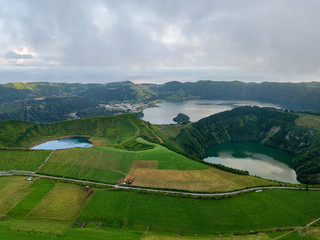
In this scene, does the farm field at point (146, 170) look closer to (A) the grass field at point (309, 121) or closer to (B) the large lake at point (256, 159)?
(B) the large lake at point (256, 159)

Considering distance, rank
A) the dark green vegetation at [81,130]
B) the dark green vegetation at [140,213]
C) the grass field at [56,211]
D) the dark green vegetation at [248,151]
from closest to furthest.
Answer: the dark green vegetation at [140,213]
the grass field at [56,211]
the dark green vegetation at [81,130]
the dark green vegetation at [248,151]

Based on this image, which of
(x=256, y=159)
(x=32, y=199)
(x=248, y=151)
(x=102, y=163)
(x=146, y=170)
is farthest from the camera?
(x=248, y=151)

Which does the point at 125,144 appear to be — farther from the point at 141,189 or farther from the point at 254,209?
the point at 254,209

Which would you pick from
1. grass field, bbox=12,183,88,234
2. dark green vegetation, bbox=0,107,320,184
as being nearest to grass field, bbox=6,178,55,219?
grass field, bbox=12,183,88,234

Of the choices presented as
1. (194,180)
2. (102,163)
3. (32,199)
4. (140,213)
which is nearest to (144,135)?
(102,163)

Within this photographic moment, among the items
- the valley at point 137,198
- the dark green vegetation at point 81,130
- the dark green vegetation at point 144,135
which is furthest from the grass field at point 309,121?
the dark green vegetation at point 81,130

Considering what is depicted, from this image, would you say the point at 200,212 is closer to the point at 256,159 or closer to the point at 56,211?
the point at 56,211
